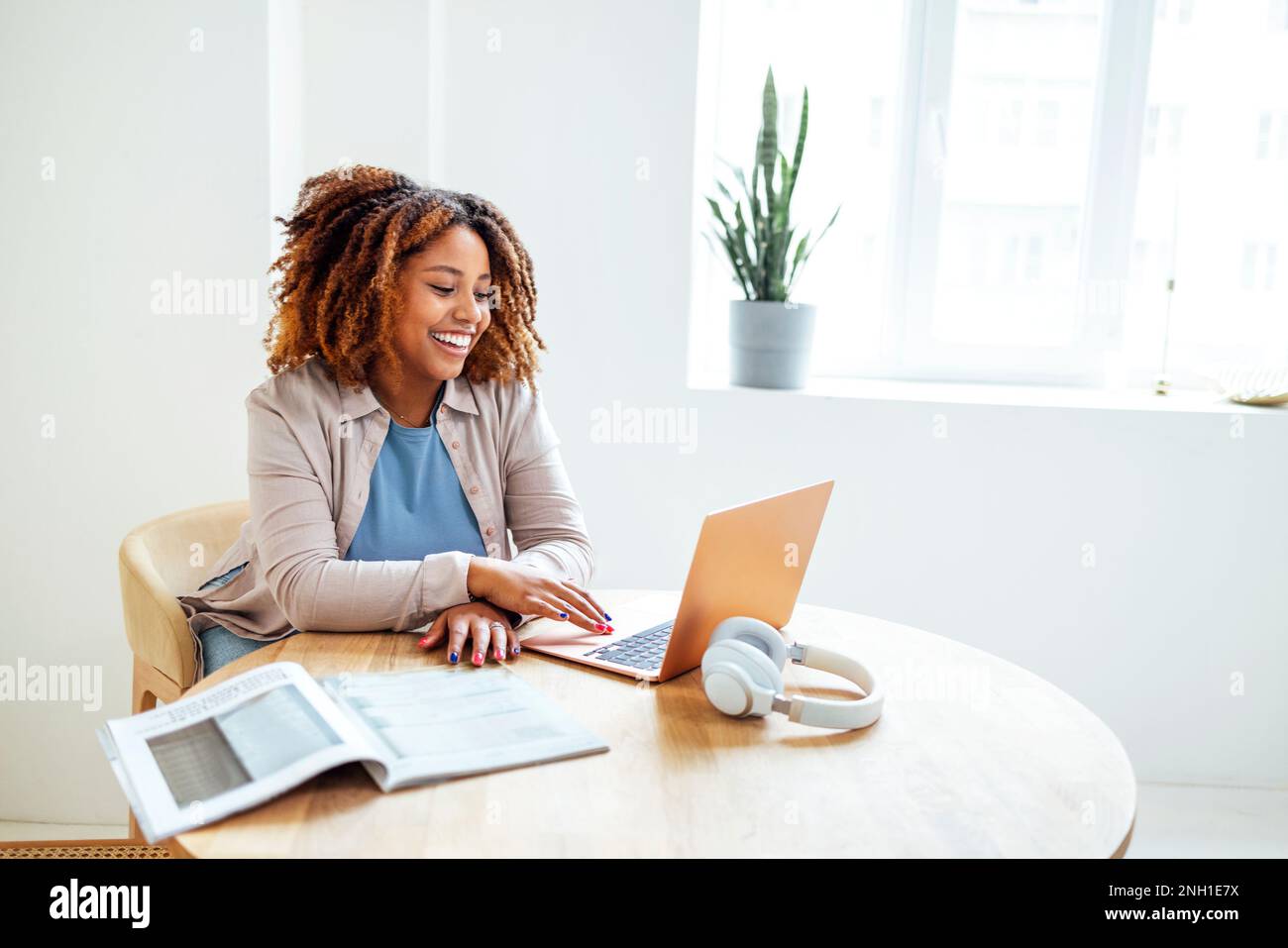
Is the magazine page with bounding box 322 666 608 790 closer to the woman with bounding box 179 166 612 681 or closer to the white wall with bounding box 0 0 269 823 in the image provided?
the woman with bounding box 179 166 612 681

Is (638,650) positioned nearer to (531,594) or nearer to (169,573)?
(531,594)

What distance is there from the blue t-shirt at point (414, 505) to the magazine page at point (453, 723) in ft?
1.31

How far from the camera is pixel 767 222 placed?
2543 millimetres

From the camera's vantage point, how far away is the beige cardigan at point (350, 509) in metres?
1.46

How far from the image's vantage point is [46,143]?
220cm

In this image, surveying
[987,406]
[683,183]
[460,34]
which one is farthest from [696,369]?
[460,34]

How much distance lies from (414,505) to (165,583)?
50cm

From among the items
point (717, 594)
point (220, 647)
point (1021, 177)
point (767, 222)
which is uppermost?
point (1021, 177)

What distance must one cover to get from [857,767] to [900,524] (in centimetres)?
163

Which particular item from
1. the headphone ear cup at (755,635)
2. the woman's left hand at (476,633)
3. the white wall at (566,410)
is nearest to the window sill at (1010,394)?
the white wall at (566,410)

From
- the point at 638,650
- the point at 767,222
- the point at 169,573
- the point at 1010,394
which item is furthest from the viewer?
the point at 1010,394

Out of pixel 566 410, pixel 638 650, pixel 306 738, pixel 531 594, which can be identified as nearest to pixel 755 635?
pixel 638 650

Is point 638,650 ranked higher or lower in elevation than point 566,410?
lower
